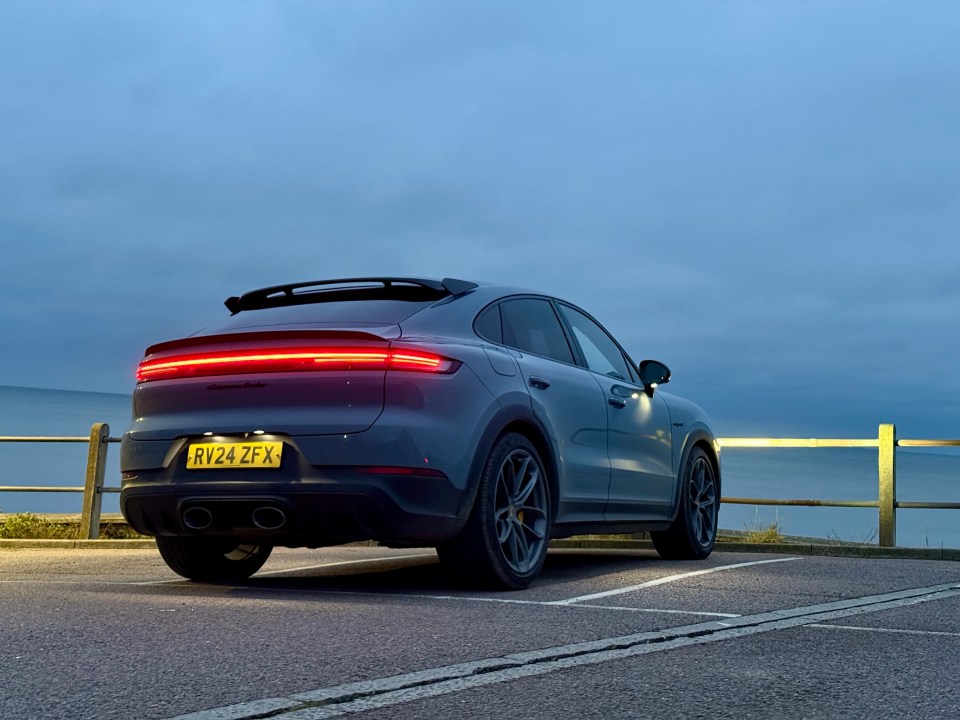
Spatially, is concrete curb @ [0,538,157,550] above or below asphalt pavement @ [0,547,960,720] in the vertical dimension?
below

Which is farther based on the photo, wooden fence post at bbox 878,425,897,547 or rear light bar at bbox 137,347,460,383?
wooden fence post at bbox 878,425,897,547

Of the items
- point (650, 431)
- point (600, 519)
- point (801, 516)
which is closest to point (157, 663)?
point (600, 519)

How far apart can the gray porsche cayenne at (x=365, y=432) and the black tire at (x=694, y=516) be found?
178 centimetres

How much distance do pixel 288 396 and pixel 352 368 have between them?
1.15ft

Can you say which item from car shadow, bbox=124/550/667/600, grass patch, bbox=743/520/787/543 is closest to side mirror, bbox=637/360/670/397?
car shadow, bbox=124/550/667/600

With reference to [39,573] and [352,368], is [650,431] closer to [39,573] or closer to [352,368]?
[352,368]

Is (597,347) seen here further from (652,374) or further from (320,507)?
(320,507)

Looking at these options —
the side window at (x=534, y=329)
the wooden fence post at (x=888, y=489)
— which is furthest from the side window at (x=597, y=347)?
→ the wooden fence post at (x=888, y=489)

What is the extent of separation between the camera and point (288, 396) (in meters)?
5.71

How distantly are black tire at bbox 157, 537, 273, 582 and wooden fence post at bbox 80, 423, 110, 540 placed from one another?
4725mm

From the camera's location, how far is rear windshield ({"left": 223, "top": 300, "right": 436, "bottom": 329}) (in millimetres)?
6059

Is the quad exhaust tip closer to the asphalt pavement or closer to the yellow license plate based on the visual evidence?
the yellow license plate

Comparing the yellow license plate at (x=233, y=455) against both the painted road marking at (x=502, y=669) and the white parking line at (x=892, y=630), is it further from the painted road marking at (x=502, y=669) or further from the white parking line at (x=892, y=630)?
the white parking line at (x=892, y=630)

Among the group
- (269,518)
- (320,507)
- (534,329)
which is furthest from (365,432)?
(534,329)
